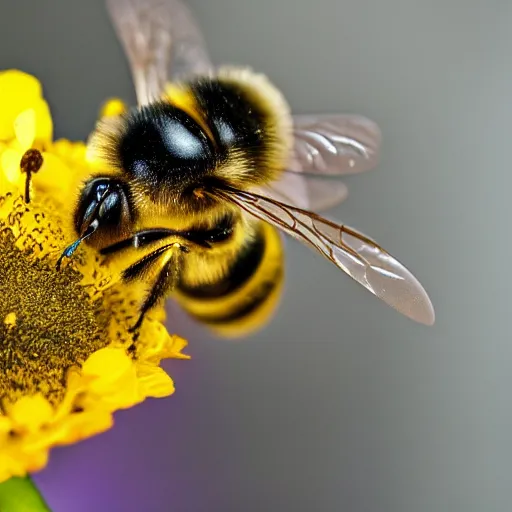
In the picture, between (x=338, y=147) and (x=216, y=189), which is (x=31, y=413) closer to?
(x=216, y=189)

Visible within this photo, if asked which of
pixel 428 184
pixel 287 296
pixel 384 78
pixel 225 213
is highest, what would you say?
pixel 384 78

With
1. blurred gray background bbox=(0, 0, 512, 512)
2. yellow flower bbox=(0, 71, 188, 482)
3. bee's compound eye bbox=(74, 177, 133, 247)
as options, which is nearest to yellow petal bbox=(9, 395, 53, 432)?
yellow flower bbox=(0, 71, 188, 482)

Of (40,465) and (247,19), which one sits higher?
(247,19)

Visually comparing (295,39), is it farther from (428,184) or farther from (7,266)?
(7,266)

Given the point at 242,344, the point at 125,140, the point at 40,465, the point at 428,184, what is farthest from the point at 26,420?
the point at 428,184

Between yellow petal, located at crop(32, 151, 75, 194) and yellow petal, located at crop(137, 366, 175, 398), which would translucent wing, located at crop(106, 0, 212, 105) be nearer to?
yellow petal, located at crop(32, 151, 75, 194)

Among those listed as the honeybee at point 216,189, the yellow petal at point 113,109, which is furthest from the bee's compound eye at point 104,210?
the yellow petal at point 113,109
